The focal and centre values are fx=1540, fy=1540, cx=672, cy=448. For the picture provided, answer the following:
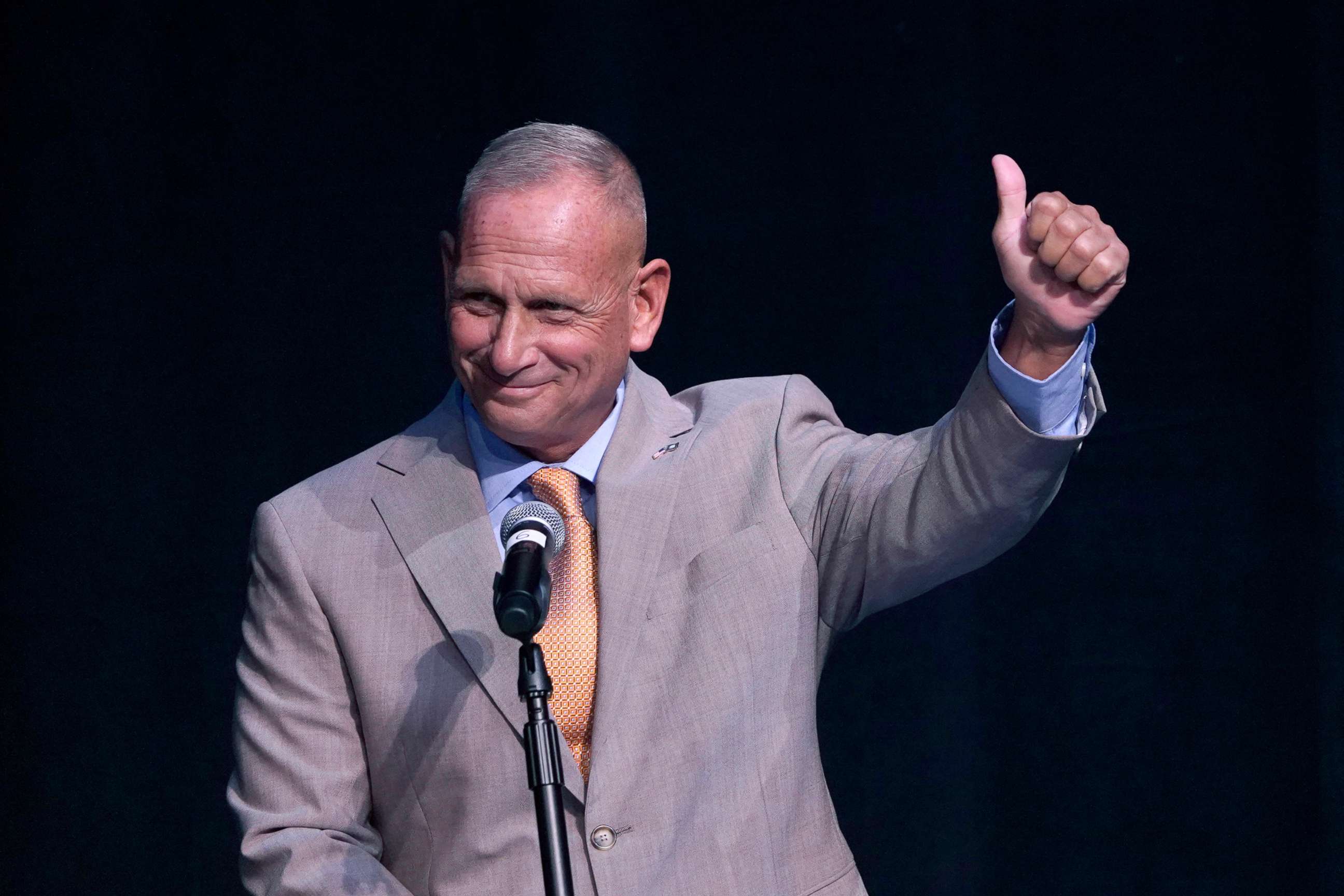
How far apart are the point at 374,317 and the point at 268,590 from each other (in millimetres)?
999

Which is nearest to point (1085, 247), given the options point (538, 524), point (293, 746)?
point (538, 524)

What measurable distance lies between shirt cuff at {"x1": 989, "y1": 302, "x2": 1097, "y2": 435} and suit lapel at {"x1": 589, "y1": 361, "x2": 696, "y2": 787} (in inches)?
19.3

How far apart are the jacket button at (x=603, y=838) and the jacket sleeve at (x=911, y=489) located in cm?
39

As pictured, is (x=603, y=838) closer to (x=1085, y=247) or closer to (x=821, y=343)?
(x=1085, y=247)

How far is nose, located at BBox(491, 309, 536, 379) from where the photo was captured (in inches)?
69.1

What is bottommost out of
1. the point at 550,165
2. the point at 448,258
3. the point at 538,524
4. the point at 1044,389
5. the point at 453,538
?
the point at 453,538

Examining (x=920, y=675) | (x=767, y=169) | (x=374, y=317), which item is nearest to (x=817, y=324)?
(x=767, y=169)

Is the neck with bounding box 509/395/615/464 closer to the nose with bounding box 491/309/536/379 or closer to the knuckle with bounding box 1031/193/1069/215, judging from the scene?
the nose with bounding box 491/309/536/379

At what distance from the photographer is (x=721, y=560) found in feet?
6.06

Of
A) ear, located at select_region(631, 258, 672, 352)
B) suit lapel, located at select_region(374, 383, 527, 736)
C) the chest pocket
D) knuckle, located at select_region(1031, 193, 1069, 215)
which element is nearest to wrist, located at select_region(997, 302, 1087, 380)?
knuckle, located at select_region(1031, 193, 1069, 215)

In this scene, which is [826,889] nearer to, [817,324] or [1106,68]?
[817,324]

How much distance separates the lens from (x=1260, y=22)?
2318 mm

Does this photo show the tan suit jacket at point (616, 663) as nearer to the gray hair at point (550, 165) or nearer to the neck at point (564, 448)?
the neck at point (564, 448)

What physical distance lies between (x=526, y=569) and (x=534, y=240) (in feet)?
1.84
